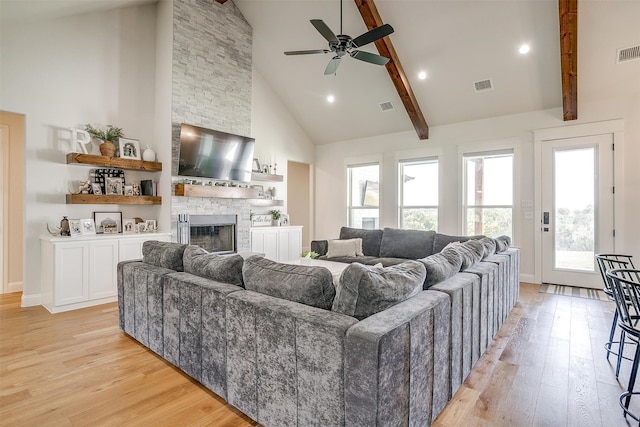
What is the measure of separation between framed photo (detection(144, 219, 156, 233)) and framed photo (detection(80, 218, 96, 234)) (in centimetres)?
77

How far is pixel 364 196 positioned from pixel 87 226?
17.7 feet

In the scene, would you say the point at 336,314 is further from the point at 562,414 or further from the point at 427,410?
the point at 562,414

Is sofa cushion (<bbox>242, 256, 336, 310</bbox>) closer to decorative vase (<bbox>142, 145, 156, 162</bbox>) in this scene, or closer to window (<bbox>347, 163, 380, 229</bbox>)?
decorative vase (<bbox>142, 145, 156, 162</bbox>)

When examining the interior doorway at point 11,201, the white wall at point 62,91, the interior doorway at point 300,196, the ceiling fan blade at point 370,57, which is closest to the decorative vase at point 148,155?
the white wall at point 62,91

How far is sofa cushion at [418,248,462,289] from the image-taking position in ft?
6.97

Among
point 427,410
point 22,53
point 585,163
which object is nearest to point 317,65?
point 22,53

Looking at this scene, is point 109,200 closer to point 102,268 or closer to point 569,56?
point 102,268

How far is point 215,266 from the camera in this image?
2.31 metres

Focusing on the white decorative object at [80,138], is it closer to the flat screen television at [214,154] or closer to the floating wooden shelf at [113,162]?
the floating wooden shelf at [113,162]


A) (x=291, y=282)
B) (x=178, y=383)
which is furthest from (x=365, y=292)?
(x=178, y=383)

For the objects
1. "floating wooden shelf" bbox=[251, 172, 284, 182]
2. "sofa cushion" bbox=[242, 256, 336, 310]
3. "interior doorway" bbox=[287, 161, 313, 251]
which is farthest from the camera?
"interior doorway" bbox=[287, 161, 313, 251]

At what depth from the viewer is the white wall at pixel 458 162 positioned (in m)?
4.75

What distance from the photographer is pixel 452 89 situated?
5.65 m

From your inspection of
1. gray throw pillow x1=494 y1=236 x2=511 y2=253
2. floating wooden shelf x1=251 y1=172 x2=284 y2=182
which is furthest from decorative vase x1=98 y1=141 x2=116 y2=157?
gray throw pillow x1=494 y1=236 x2=511 y2=253
